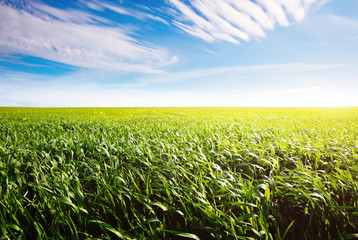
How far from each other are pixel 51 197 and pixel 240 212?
90.6 inches

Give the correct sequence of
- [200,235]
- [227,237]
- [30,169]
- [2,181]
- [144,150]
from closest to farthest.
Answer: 1. [227,237]
2. [200,235]
3. [2,181]
4. [30,169]
5. [144,150]

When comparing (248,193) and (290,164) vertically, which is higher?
(248,193)

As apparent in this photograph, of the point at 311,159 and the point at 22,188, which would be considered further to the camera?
the point at 311,159

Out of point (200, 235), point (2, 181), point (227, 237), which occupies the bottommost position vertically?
point (200, 235)

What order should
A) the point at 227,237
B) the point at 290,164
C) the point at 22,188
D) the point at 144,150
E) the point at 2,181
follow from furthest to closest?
the point at 290,164
the point at 144,150
the point at 2,181
the point at 22,188
the point at 227,237

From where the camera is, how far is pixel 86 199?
2.38m

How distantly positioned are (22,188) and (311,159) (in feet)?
17.7

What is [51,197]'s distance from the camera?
6.75 feet

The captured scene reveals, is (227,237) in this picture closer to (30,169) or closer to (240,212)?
(240,212)

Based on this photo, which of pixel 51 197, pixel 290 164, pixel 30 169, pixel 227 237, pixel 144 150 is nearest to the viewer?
pixel 227 237

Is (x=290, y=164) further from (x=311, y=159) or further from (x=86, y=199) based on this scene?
(x=86, y=199)

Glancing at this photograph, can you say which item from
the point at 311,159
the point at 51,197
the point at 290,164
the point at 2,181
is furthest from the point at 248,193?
the point at 2,181

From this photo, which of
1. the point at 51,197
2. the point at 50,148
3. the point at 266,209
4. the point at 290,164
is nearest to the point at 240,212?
the point at 266,209

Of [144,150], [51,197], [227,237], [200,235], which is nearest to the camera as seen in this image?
[227,237]
